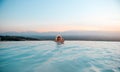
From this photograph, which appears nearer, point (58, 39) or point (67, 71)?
point (67, 71)

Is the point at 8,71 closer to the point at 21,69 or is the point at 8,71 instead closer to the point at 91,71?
the point at 21,69

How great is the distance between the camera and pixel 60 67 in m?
6.83

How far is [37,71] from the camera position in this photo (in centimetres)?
606

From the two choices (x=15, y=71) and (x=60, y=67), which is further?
(x=60, y=67)

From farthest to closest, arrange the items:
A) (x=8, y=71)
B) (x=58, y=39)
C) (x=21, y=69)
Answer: (x=58, y=39)
(x=21, y=69)
(x=8, y=71)

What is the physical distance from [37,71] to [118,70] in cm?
359

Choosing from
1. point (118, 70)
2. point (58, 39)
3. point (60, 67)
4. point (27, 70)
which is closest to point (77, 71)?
point (60, 67)

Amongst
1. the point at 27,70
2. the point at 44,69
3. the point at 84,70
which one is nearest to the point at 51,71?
the point at 44,69

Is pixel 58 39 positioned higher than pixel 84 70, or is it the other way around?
pixel 58 39

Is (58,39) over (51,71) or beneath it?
over

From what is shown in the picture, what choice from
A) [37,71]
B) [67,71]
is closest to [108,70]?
[67,71]

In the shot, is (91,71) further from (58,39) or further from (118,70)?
(58,39)

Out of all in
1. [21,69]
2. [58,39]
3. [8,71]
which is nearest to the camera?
[8,71]

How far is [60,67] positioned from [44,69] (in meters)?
0.87
